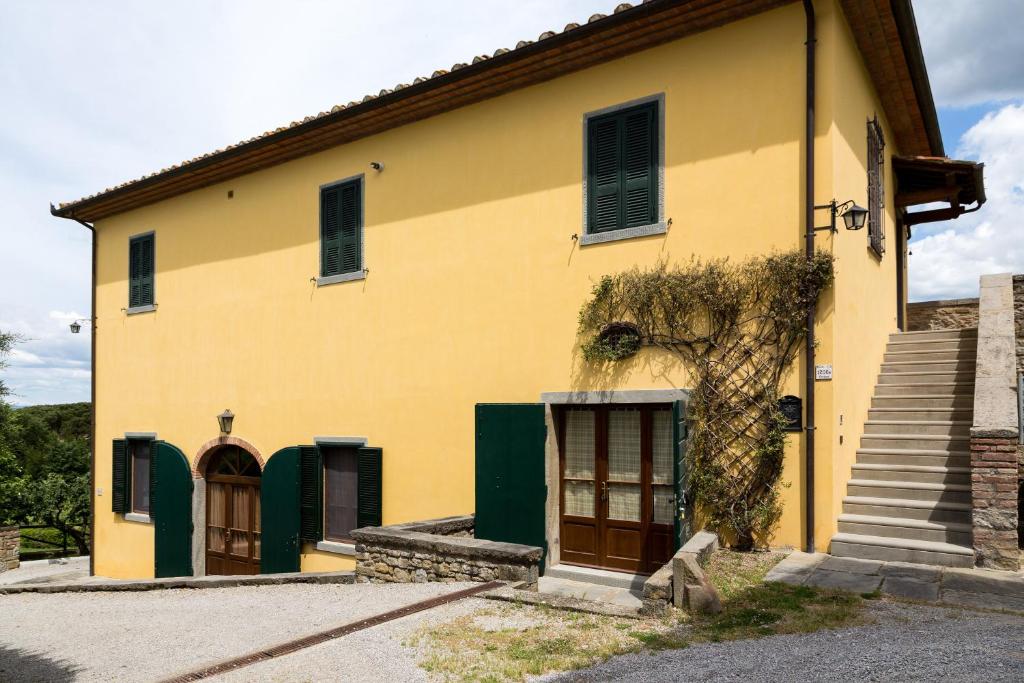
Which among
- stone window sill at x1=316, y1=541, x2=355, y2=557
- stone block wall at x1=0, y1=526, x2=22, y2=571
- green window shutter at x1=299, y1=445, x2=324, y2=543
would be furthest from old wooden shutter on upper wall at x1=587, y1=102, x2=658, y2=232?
stone block wall at x1=0, y1=526, x2=22, y2=571

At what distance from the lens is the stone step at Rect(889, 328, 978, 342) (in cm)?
996

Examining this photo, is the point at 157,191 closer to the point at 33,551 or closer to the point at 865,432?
the point at 865,432

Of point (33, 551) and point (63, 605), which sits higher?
point (63, 605)

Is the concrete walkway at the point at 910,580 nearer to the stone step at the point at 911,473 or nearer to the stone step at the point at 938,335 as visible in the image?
the stone step at the point at 911,473

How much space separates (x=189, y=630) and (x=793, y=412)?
6013 millimetres

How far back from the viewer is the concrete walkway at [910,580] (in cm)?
559

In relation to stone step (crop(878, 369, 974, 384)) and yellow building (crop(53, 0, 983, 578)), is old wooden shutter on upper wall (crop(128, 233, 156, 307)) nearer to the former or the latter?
yellow building (crop(53, 0, 983, 578))

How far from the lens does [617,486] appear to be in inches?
314

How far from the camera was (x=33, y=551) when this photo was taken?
21.0 metres

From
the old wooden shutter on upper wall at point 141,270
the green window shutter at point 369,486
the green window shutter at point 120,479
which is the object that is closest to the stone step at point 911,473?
the green window shutter at point 369,486

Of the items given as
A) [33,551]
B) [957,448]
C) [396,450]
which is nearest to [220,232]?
[396,450]

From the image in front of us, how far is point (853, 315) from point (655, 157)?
2.75m

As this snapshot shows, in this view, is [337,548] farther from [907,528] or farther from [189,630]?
[907,528]

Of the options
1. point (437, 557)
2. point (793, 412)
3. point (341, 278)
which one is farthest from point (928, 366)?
point (341, 278)
